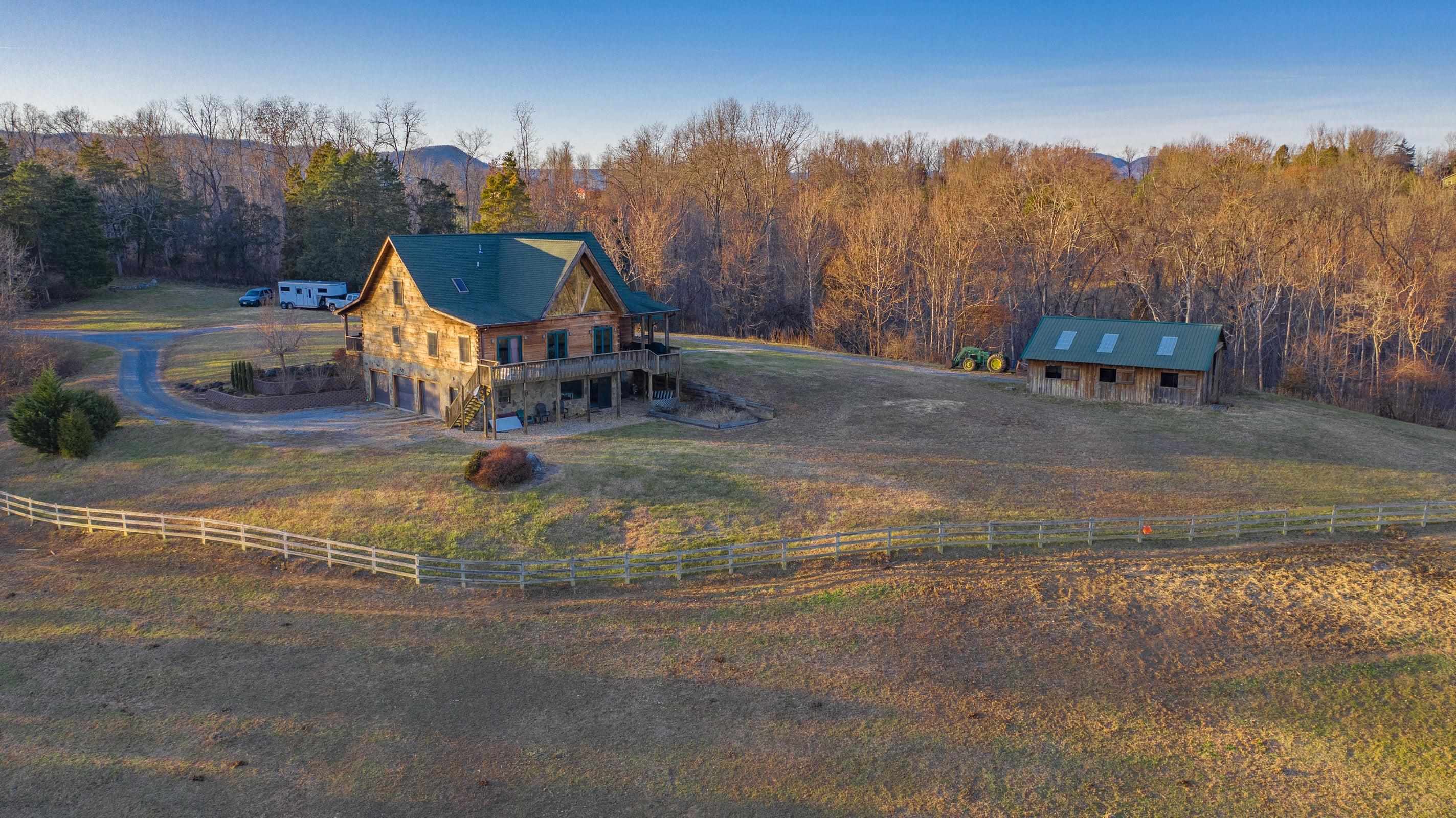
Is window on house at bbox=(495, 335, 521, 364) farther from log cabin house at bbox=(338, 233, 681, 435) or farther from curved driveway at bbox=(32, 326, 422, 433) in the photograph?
curved driveway at bbox=(32, 326, 422, 433)

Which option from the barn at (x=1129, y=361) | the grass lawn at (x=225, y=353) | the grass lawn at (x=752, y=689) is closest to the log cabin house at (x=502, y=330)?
the grass lawn at (x=225, y=353)

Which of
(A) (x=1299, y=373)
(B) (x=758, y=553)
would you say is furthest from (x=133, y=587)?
(A) (x=1299, y=373)

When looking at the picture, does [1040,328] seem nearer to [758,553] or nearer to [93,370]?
[758,553]

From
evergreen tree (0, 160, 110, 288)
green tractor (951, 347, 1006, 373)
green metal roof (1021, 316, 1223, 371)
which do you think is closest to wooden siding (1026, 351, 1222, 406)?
green metal roof (1021, 316, 1223, 371)

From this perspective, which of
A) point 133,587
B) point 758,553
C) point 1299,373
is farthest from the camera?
point 1299,373

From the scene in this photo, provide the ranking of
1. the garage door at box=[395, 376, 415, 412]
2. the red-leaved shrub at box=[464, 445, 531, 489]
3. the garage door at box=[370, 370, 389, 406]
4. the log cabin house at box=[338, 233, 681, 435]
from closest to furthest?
the red-leaved shrub at box=[464, 445, 531, 489], the log cabin house at box=[338, 233, 681, 435], the garage door at box=[395, 376, 415, 412], the garage door at box=[370, 370, 389, 406]

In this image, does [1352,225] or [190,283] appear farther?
[190,283]
